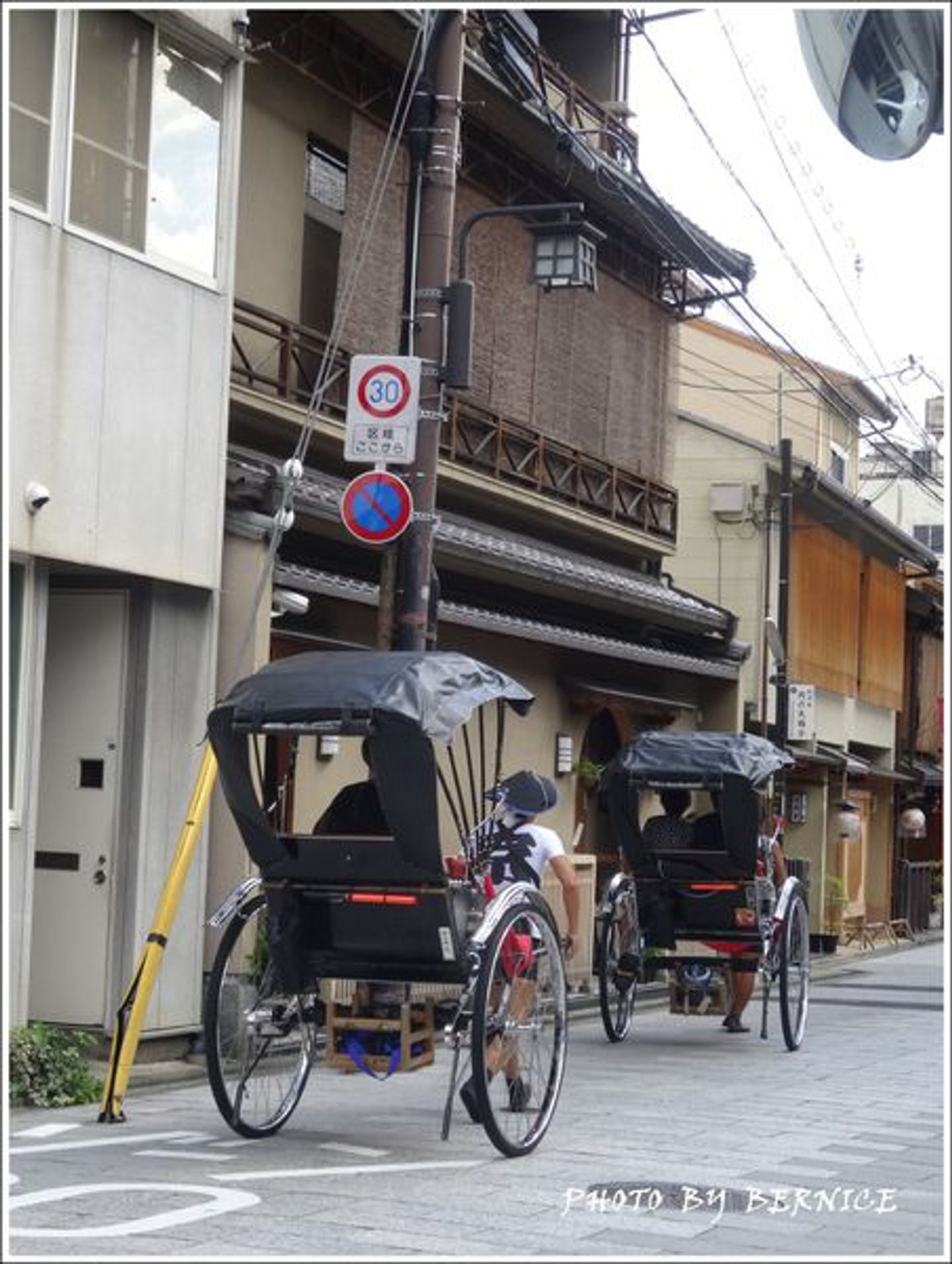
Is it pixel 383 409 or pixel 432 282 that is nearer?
pixel 383 409

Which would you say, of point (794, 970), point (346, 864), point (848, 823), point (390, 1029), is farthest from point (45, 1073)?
point (848, 823)

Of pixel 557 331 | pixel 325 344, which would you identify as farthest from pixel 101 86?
pixel 557 331

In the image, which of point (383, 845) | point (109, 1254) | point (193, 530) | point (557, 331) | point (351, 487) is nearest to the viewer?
point (109, 1254)

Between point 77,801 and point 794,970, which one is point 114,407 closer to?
point 77,801

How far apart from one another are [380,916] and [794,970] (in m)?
6.82

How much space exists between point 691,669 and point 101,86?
13764 millimetres

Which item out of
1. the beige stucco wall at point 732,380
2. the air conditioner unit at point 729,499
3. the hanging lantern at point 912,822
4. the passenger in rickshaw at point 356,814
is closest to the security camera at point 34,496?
the passenger in rickshaw at point 356,814

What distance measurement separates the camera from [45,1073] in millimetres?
11516

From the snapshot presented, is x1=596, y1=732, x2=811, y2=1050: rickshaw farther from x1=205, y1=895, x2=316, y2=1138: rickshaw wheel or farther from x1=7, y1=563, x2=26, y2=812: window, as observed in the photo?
x1=7, y1=563, x2=26, y2=812: window

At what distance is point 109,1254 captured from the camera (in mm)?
7332

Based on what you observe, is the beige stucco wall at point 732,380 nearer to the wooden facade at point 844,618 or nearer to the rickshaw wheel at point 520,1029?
the wooden facade at point 844,618

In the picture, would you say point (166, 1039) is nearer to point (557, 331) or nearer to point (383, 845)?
A: point (383, 845)

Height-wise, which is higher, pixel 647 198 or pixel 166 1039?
pixel 647 198

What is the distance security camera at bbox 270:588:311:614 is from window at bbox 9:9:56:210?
3595mm
